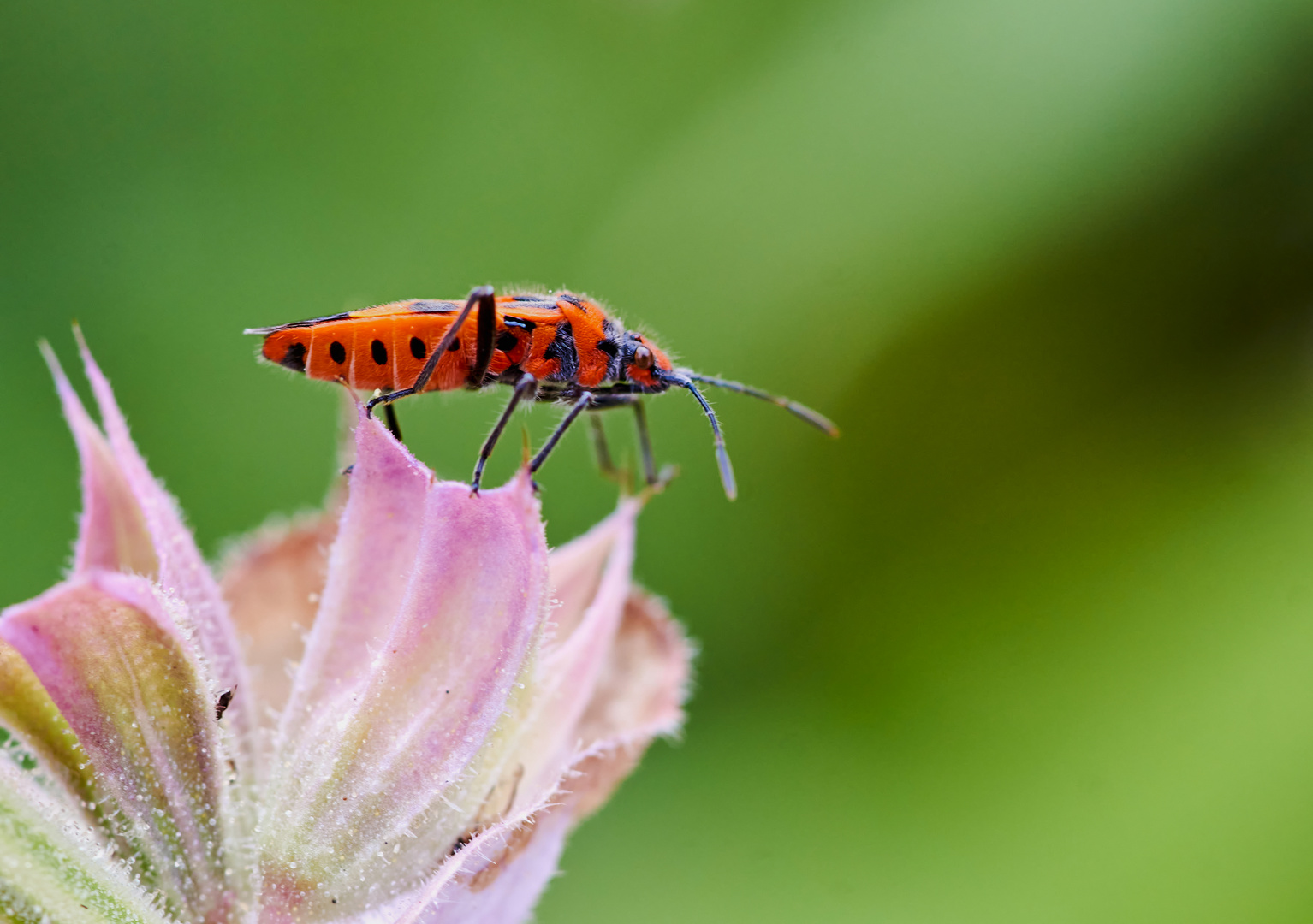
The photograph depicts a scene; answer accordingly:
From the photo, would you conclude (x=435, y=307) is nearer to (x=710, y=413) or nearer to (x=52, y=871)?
(x=710, y=413)

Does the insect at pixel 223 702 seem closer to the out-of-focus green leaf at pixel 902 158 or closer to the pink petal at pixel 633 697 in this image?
the pink petal at pixel 633 697

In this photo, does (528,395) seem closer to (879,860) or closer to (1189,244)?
(879,860)

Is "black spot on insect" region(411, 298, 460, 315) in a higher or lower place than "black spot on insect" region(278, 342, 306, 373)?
higher

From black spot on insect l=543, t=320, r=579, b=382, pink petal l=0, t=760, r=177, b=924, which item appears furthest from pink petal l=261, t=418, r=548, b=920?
black spot on insect l=543, t=320, r=579, b=382

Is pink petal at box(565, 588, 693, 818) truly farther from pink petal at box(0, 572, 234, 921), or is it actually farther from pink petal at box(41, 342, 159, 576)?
pink petal at box(41, 342, 159, 576)

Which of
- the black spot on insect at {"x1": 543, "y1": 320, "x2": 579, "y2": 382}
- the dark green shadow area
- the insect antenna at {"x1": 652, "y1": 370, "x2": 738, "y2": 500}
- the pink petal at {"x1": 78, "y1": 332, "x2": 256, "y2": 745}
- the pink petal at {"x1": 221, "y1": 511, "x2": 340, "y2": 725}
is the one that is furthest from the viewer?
the dark green shadow area

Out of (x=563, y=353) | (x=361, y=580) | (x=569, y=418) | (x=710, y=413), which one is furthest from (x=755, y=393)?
(x=361, y=580)

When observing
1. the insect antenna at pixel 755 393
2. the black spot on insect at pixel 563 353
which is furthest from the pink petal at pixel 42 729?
the insect antenna at pixel 755 393

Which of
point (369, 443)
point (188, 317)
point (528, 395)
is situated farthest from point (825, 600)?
point (369, 443)
